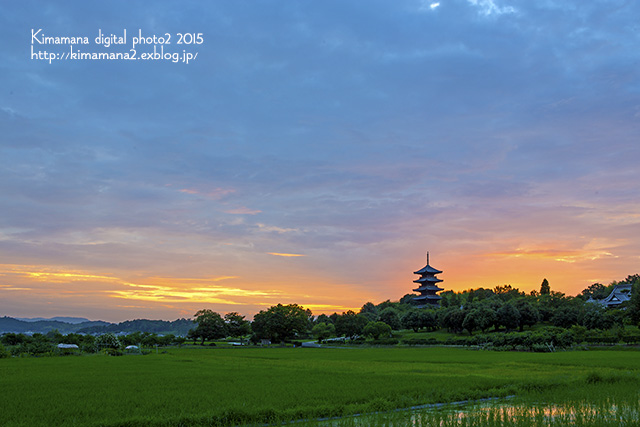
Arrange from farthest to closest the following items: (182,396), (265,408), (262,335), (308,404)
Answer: (262,335) → (182,396) → (308,404) → (265,408)

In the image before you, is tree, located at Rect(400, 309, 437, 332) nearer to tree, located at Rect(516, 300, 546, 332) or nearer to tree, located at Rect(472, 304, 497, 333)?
tree, located at Rect(472, 304, 497, 333)

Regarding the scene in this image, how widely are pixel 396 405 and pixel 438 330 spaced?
227 feet

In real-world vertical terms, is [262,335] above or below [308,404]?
below

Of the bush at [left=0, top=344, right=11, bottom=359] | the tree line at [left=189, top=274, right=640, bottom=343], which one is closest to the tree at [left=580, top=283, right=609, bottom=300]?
the tree line at [left=189, top=274, right=640, bottom=343]

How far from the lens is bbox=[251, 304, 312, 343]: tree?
7569cm

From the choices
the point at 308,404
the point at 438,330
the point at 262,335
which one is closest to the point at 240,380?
the point at 308,404

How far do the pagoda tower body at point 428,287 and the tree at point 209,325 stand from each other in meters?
46.9

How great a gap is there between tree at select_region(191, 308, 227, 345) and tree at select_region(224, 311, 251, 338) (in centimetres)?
194

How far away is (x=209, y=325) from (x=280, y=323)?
15252 millimetres

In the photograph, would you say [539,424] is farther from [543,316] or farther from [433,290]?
[433,290]

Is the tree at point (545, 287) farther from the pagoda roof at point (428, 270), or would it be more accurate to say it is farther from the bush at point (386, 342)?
the bush at point (386, 342)

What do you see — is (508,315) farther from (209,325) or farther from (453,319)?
(209,325)

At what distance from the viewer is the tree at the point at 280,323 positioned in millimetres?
75688

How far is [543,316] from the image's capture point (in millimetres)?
70062
